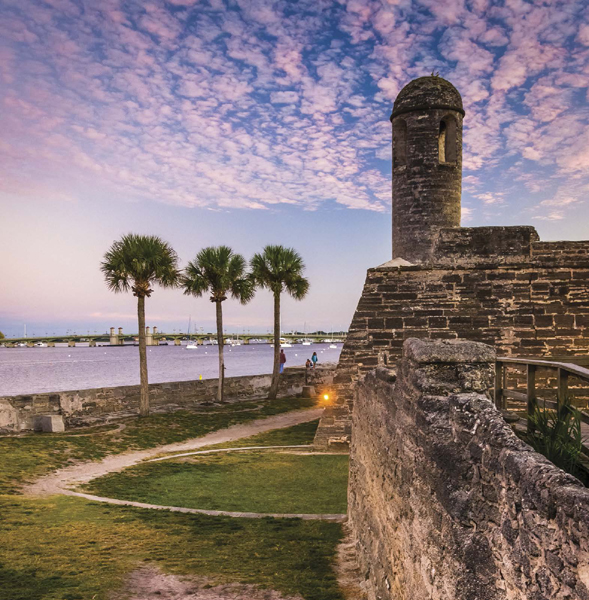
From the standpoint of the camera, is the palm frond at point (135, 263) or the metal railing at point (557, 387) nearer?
the metal railing at point (557, 387)

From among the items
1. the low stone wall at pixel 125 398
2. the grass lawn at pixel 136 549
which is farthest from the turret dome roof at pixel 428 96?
the low stone wall at pixel 125 398

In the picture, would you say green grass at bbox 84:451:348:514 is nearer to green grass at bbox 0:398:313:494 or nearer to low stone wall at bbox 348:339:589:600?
green grass at bbox 0:398:313:494

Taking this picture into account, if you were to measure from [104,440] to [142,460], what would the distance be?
300 centimetres

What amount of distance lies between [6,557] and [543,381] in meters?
10.9

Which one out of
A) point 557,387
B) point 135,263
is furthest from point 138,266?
point 557,387

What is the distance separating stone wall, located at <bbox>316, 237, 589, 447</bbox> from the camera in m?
12.6

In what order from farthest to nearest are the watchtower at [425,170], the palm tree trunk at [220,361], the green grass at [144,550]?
the palm tree trunk at [220,361] < the watchtower at [425,170] < the green grass at [144,550]

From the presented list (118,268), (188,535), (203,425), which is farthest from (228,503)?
(118,268)

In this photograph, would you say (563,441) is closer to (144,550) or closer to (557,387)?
(557,387)

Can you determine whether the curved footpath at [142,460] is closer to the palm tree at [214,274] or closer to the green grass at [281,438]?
the green grass at [281,438]

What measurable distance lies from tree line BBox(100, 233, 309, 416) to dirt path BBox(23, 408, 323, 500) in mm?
4593

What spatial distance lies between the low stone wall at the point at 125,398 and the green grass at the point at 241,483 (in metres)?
6.85

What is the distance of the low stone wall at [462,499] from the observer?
2174 mm

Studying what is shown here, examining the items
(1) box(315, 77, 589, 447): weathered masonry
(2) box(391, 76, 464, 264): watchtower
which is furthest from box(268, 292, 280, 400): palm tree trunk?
(1) box(315, 77, 589, 447): weathered masonry
